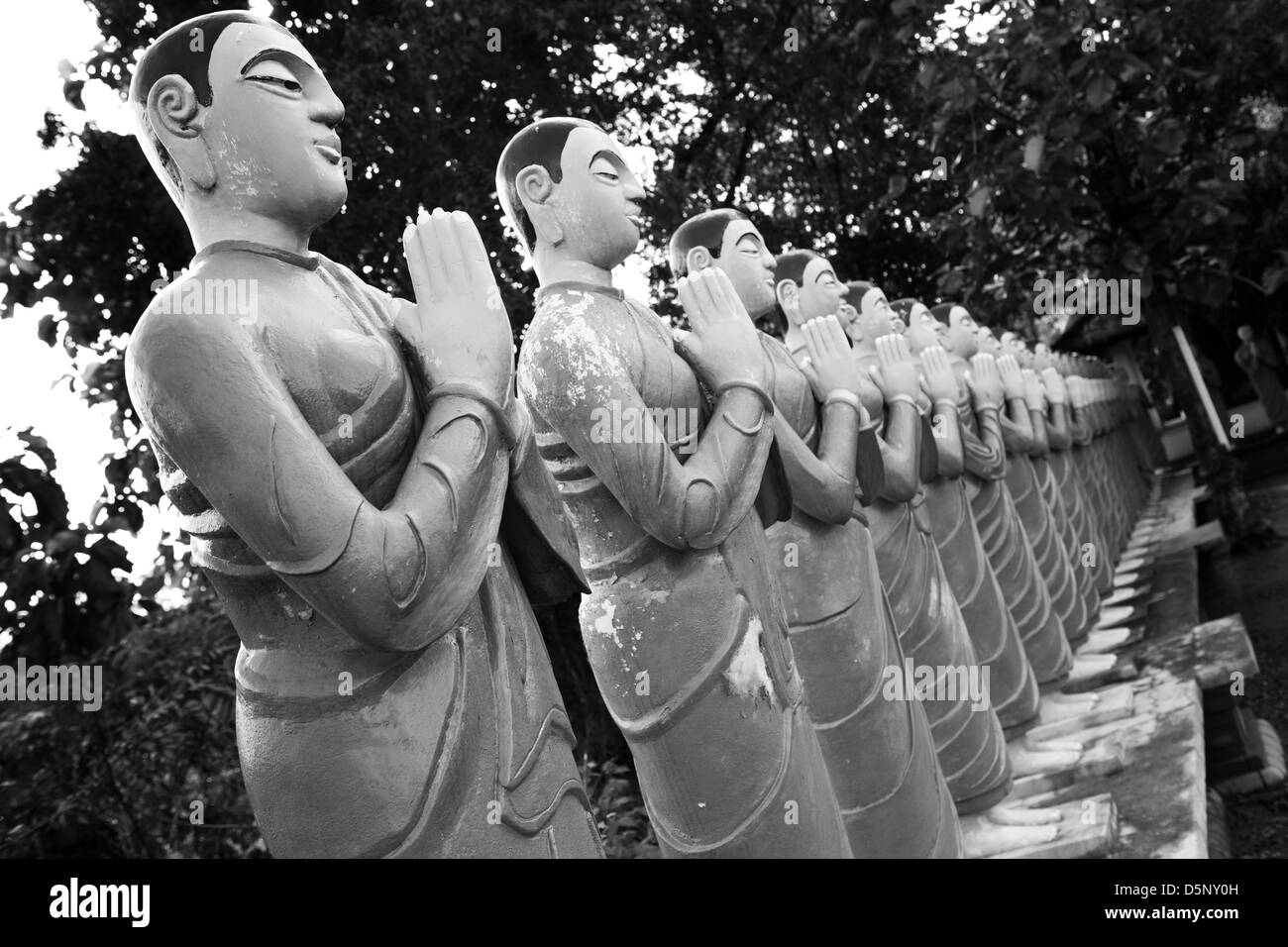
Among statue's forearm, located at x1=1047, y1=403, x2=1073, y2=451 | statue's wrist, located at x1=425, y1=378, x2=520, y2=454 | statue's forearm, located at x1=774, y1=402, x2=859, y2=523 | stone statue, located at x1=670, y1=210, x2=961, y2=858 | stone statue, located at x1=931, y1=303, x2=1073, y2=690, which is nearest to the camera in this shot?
statue's wrist, located at x1=425, y1=378, x2=520, y2=454

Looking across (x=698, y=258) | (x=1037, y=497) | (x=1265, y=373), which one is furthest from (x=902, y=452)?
(x=1265, y=373)

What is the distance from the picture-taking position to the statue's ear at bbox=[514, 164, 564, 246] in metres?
3.62

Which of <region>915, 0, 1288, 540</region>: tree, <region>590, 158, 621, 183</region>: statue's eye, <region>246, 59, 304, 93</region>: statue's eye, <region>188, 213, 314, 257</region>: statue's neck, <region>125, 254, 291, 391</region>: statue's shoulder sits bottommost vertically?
<region>125, 254, 291, 391</region>: statue's shoulder

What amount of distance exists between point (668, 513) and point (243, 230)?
3.84 feet

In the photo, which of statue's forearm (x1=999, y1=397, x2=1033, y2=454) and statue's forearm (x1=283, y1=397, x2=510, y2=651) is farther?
statue's forearm (x1=999, y1=397, x2=1033, y2=454)

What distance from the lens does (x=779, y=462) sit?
3822 mm

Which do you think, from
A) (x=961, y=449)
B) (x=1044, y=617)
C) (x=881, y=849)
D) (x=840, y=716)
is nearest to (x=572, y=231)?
(x=840, y=716)

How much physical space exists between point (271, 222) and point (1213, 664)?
6490 millimetres

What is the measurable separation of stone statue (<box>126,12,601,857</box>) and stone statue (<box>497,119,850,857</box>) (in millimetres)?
618

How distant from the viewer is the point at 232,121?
257 cm

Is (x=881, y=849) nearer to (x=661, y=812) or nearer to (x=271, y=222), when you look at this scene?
(x=661, y=812)

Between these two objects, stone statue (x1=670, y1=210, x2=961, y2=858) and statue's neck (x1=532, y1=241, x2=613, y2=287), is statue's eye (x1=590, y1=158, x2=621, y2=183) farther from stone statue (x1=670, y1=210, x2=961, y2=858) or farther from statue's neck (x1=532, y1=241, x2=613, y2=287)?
stone statue (x1=670, y1=210, x2=961, y2=858)

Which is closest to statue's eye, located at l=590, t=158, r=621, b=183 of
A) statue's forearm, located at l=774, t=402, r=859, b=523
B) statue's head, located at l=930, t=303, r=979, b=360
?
statue's forearm, located at l=774, t=402, r=859, b=523

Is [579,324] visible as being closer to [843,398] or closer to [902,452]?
[843,398]
